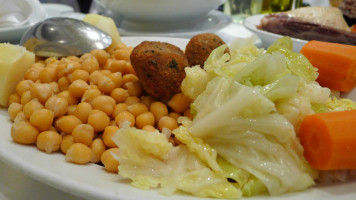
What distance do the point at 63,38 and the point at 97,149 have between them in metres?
1.16

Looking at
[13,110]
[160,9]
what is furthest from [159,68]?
[160,9]

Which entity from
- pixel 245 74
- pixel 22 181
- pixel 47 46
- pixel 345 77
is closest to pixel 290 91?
pixel 245 74

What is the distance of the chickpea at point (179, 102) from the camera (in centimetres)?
167

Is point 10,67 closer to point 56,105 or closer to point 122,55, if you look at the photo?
point 56,105

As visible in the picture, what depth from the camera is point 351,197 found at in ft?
3.61

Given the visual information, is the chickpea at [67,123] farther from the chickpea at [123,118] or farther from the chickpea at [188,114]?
the chickpea at [188,114]

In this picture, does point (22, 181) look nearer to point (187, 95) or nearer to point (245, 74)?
point (187, 95)

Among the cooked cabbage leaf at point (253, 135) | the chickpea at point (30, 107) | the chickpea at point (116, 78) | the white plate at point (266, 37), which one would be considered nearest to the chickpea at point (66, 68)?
the chickpea at point (116, 78)

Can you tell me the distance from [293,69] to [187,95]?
491 mm

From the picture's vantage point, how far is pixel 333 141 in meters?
1.18

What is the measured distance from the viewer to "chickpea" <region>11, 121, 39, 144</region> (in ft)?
4.59

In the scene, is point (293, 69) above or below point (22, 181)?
above

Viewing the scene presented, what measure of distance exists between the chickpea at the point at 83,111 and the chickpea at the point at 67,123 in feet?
0.14

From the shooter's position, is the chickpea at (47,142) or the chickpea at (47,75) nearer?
the chickpea at (47,142)
